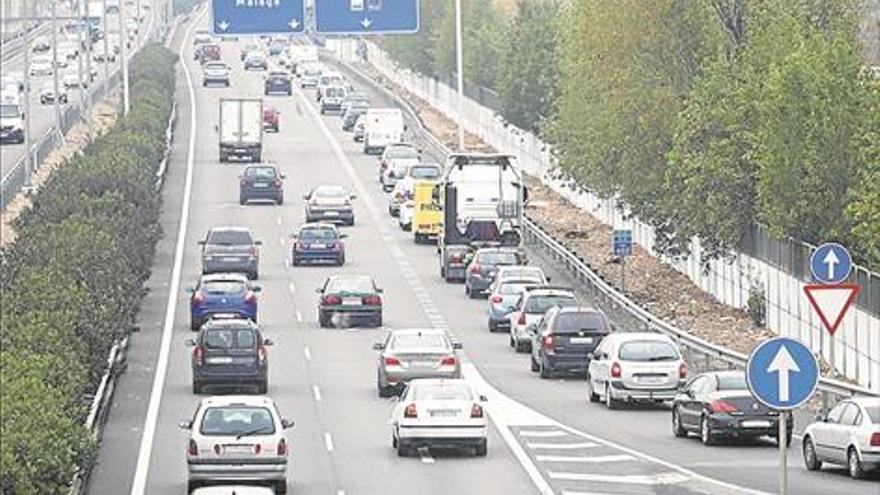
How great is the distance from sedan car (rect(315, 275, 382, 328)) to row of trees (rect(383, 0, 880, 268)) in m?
8.93

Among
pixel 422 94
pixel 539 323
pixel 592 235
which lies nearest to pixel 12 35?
pixel 422 94

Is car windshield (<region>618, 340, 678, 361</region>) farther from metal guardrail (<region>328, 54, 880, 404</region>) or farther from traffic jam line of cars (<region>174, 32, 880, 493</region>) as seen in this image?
metal guardrail (<region>328, 54, 880, 404</region>)

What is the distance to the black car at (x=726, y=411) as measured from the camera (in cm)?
4038

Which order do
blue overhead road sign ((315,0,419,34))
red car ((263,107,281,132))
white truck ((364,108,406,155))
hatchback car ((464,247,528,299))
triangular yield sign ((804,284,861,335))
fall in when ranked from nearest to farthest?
triangular yield sign ((804,284,861,335)) → hatchback car ((464,247,528,299)) → blue overhead road sign ((315,0,419,34)) → white truck ((364,108,406,155)) → red car ((263,107,281,132))

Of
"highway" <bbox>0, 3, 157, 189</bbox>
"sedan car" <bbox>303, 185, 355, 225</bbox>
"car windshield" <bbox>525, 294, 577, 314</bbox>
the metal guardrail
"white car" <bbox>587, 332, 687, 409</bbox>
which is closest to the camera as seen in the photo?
the metal guardrail

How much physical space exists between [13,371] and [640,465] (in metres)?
12.2

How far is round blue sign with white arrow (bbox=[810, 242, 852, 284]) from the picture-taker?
1270 inches

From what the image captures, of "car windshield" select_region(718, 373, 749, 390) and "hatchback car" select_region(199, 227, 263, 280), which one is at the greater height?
"car windshield" select_region(718, 373, 749, 390)

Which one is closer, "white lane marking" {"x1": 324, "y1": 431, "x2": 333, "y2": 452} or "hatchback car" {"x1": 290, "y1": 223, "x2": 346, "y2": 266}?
"white lane marking" {"x1": 324, "y1": 431, "x2": 333, "y2": 452}

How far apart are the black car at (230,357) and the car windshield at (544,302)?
910 cm

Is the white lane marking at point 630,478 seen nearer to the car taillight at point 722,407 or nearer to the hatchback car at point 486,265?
the car taillight at point 722,407

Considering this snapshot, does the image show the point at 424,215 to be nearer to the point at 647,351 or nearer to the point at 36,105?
the point at 647,351

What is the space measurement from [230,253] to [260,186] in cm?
2113

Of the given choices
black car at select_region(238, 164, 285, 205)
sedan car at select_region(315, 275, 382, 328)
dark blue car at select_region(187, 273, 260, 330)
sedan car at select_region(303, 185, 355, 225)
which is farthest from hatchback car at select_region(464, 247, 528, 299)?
black car at select_region(238, 164, 285, 205)
